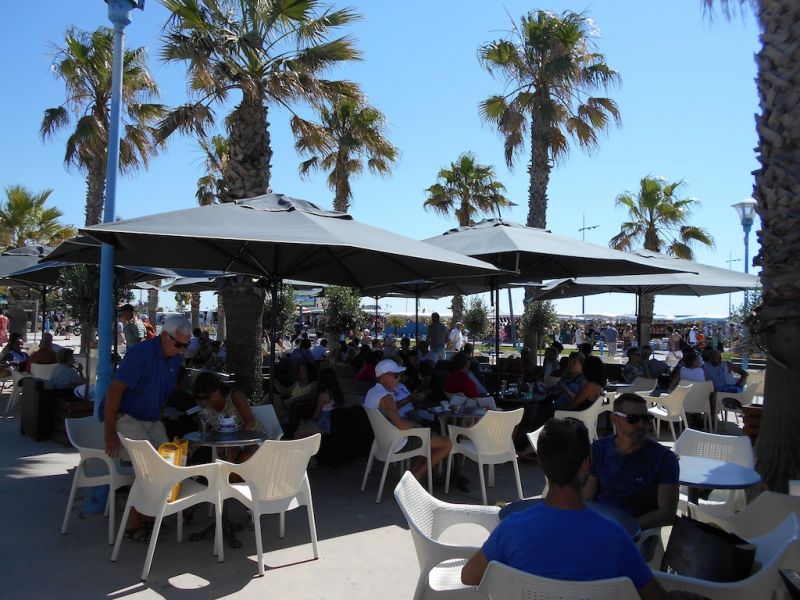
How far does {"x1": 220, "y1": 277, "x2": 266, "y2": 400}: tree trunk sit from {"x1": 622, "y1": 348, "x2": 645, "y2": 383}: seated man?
5984mm

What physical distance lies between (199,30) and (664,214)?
63.2 ft

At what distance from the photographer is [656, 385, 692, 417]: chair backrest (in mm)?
7898

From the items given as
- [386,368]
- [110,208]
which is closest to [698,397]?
[386,368]

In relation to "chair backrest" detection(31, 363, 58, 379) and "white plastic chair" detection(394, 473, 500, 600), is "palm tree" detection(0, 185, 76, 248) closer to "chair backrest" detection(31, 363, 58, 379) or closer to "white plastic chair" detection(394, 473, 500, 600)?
"chair backrest" detection(31, 363, 58, 379)

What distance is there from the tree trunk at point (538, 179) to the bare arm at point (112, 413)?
549 inches

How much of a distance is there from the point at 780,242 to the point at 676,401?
371cm

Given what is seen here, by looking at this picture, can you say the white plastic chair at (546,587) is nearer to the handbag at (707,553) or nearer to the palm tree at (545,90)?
the handbag at (707,553)

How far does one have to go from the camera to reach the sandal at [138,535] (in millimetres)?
4379

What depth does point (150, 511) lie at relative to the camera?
3.86 metres

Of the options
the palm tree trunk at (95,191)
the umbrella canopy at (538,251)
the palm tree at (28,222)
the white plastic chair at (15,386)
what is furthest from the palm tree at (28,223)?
the umbrella canopy at (538,251)

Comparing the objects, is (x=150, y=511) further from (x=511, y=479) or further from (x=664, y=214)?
(x=664, y=214)

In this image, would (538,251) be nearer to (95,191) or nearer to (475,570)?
(475,570)

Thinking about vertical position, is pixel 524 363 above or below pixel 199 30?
below

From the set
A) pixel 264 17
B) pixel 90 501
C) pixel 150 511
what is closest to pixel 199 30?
pixel 264 17
